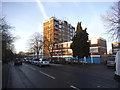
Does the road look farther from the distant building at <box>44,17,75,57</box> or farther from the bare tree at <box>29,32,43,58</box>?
the distant building at <box>44,17,75,57</box>

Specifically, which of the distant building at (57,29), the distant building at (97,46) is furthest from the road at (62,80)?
the distant building at (57,29)

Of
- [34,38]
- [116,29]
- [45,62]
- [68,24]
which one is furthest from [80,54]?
[68,24]

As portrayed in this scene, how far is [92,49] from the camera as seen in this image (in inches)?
1793

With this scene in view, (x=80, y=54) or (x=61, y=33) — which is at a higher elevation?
(x=61, y=33)

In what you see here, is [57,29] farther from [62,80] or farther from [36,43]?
[62,80]

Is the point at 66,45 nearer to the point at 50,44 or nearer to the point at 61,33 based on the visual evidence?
the point at 50,44

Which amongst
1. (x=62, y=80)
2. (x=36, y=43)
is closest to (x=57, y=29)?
(x=36, y=43)

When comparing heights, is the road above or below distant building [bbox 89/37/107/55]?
below

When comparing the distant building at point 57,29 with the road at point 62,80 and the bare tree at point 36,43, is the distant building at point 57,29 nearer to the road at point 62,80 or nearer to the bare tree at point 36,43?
the bare tree at point 36,43

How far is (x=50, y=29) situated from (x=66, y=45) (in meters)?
27.9

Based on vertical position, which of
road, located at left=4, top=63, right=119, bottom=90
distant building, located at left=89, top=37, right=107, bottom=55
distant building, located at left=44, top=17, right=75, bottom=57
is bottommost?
road, located at left=4, top=63, right=119, bottom=90

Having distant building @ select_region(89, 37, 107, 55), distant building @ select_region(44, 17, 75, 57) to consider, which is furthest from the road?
distant building @ select_region(44, 17, 75, 57)

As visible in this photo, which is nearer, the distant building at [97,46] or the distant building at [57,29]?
the distant building at [97,46]

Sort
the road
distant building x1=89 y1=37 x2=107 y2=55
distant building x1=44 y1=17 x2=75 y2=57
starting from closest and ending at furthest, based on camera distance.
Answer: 1. the road
2. distant building x1=89 y1=37 x2=107 y2=55
3. distant building x1=44 y1=17 x2=75 y2=57
